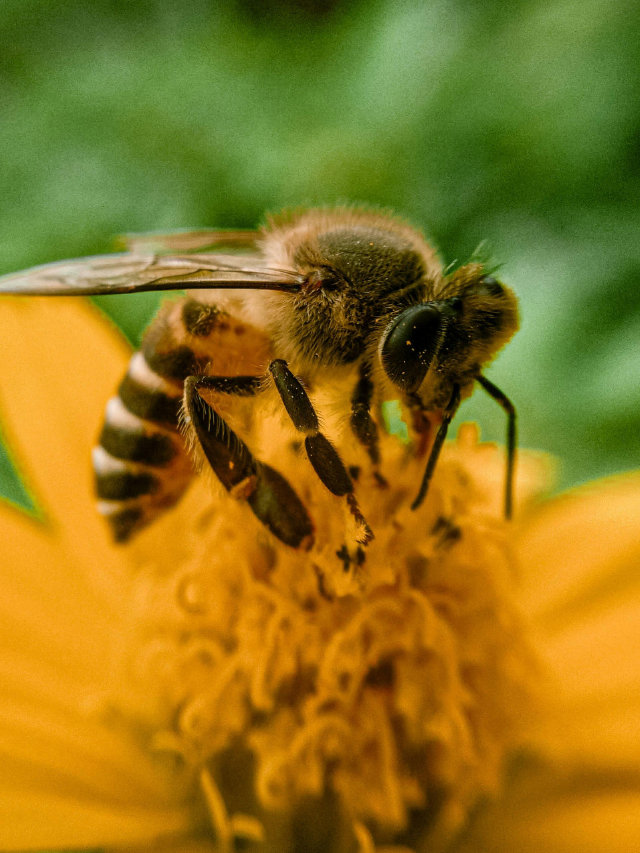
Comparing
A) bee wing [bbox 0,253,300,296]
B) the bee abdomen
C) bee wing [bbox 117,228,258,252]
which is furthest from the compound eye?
bee wing [bbox 117,228,258,252]

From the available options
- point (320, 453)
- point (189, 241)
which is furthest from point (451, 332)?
point (189, 241)

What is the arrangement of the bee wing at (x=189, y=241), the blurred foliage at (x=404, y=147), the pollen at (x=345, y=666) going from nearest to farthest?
the pollen at (x=345, y=666) < the bee wing at (x=189, y=241) < the blurred foliage at (x=404, y=147)

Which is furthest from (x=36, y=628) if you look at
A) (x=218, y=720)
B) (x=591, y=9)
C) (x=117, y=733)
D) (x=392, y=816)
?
(x=591, y=9)

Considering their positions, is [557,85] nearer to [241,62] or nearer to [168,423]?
[241,62]

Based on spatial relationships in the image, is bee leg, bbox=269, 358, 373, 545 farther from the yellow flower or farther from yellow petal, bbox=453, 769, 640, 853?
yellow petal, bbox=453, 769, 640, 853

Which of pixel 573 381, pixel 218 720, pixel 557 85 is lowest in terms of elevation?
pixel 218 720

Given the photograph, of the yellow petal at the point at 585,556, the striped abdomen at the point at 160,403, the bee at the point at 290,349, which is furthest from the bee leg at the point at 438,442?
the yellow petal at the point at 585,556

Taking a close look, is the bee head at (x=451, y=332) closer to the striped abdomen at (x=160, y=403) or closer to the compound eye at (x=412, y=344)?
the compound eye at (x=412, y=344)
